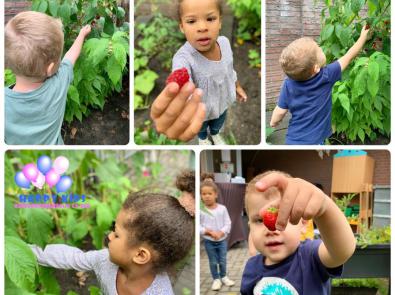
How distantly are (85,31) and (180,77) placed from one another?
0.30 metres

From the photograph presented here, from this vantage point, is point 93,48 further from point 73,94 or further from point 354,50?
point 354,50

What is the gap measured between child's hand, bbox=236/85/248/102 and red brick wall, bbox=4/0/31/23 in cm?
57

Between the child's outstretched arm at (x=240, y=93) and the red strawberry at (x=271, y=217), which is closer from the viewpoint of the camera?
the red strawberry at (x=271, y=217)

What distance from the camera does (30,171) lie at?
146cm

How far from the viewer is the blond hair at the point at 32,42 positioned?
4.58 ft

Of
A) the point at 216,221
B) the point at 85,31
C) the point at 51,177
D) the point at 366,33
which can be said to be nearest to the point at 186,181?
the point at 216,221

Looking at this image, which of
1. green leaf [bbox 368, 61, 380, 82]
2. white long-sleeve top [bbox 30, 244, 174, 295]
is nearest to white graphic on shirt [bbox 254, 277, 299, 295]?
→ white long-sleeve top [bbox 30, 244, 174, 295]

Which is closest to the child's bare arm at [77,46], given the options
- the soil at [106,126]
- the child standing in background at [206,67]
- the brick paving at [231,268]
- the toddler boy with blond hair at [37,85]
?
the toddler boy with blond hair at [37,85]

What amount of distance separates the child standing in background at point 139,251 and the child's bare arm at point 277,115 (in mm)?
307

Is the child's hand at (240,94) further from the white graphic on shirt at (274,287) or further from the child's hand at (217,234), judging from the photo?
the white graphic on shirt at (274,287)

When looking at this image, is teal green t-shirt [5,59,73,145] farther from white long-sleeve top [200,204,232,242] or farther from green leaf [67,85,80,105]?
white long-sleeve top [200,204,232,242]

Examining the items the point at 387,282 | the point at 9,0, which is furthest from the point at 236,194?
the point at 9,0

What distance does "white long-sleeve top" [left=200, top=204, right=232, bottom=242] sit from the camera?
1.39 metres

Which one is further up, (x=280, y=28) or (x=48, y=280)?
(x=280, y=28)
